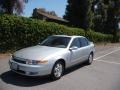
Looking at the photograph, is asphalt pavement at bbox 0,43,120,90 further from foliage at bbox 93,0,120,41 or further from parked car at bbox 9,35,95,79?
foliage at bbox 93,0,120,41

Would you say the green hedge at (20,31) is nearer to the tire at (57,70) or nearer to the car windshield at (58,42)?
the car windshield at (58,42)

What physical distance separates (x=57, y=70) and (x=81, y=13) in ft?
87.6

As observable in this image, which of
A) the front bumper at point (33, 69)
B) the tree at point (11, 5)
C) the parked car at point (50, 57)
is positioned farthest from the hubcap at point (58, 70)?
the tree at point (11, 5)

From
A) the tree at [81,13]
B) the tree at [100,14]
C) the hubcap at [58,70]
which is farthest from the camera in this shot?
the tree at [100,14]

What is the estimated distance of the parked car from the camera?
7.75 metres

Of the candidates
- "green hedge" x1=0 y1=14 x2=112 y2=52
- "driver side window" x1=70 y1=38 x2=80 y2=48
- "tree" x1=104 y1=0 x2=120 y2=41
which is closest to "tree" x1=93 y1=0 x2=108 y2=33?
"tree" x1=104 y1=0 x2=120 y2=41

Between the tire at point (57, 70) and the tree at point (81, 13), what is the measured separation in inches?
997

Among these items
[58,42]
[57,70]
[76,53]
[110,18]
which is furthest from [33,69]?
[110,18]

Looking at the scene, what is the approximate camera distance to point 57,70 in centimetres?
847

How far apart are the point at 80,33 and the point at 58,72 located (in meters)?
19.1

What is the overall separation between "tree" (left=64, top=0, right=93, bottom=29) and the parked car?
23579 millimetres

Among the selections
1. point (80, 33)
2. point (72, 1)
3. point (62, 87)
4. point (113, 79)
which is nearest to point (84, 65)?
point (113, 79)

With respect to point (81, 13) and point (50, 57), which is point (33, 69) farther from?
point (81, 13)

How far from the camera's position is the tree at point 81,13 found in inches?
1325
